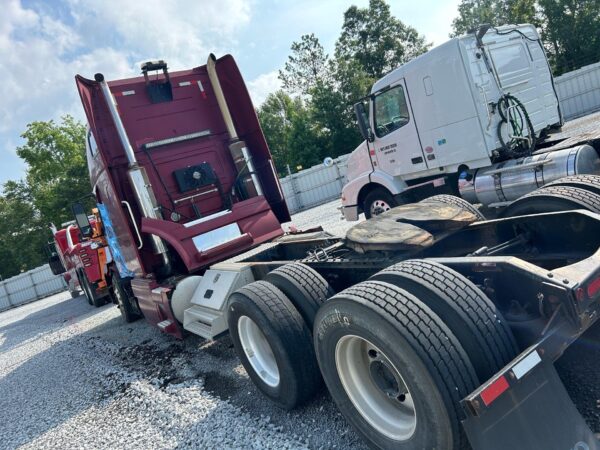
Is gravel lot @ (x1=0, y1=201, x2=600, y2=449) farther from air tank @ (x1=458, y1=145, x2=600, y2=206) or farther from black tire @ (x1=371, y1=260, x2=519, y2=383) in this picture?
air tank @ (x1=458, y1=145, x2=600, y2=206)

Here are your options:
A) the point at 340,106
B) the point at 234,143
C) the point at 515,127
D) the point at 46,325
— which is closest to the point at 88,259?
the point at 46,325

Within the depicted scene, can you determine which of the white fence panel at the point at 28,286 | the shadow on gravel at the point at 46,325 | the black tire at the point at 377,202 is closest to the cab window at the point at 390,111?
the black tire at the point at 377,202

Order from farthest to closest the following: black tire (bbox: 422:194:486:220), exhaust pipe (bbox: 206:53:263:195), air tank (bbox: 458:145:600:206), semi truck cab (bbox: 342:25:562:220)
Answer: semi truck cab (bbox: 342:25:562:220) < exhaust pipe (bbox: 206:53:263:195) < air tank (bbox: 458:145:600:206) < black tire (bbox: 422:194:486:220)

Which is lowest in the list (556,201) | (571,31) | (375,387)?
(375,387)

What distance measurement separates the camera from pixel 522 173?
657 centimetres

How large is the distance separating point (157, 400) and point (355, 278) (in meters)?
2.15

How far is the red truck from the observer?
9555mm

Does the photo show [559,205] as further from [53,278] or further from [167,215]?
[53,278]

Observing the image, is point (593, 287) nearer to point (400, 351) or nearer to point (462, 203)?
point (400, 351)

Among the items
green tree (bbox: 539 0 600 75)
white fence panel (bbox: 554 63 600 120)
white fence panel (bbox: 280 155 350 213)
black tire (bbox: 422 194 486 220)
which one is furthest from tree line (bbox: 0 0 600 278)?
black tire (bbox: 422 194 486 220)

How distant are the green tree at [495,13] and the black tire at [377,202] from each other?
64.0 ft

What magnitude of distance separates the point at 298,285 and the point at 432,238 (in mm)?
1034

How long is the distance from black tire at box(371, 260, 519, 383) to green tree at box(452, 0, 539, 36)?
25.2 metres

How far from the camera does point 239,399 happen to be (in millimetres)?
3654
